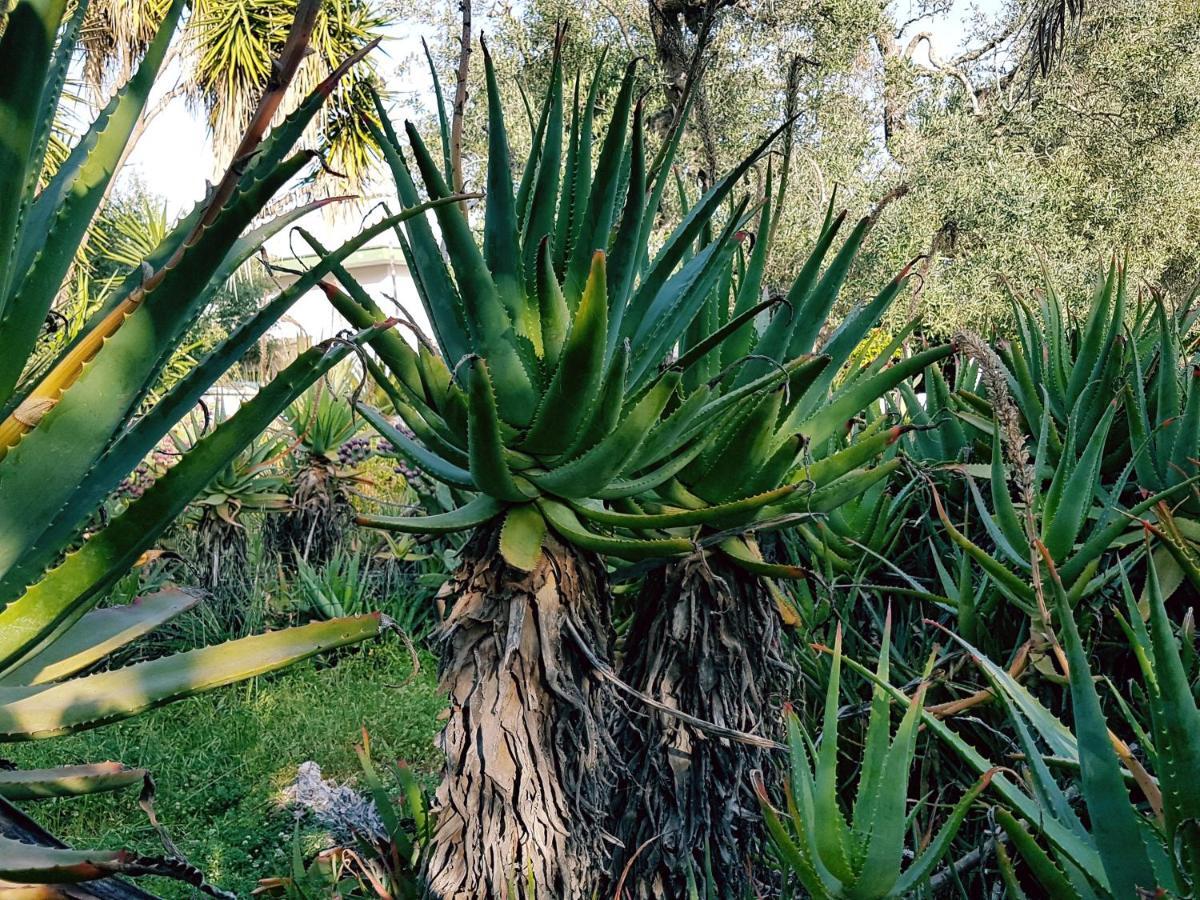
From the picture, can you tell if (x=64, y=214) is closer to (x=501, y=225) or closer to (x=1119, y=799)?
(x=501, y=225)

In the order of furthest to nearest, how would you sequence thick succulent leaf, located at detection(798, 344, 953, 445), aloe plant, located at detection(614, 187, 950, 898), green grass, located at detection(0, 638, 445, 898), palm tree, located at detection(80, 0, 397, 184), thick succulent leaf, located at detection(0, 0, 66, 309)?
palm tree, located at detection(80, 0, 397, 184) < green grass, located at detection(0, 638, 445, 898) < thick succulent leaf, located at detection(798, 344, 953, 445) < aloe plant, located at detection(614, 187, 950, 898) < thick succulent leaf, located at detection(0, 0, 66, 309)

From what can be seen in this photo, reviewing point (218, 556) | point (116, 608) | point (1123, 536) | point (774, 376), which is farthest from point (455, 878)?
point (218, 556)

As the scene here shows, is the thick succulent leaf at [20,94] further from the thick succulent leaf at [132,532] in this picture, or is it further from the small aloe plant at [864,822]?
the small aloe plant at [864,822]

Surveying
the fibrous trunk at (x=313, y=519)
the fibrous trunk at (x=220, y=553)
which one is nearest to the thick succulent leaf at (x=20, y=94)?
the fibrous trunk at (x=220, y=553)

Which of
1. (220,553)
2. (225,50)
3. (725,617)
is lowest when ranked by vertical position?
(725,617)

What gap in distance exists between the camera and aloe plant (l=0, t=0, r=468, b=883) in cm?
86

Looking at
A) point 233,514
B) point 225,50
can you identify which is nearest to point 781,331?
point 233,514

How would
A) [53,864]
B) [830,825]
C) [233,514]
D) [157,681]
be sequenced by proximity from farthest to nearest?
[233,514] → [830,825] → [157,681] → [53,864]

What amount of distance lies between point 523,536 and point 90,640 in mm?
673

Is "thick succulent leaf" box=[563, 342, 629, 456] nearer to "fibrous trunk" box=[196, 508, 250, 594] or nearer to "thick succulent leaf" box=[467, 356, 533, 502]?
"thick succulent leaf" box=[467, 356, 533, 502]

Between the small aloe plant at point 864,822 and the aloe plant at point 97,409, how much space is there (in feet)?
2.39

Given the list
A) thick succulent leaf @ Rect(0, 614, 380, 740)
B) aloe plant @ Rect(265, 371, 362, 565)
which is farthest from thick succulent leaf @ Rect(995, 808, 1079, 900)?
aloe plant @ Rect(265, 371, 362, 565)

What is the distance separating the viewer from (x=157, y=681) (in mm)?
1019

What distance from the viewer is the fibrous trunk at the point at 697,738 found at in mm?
1883
